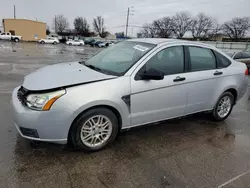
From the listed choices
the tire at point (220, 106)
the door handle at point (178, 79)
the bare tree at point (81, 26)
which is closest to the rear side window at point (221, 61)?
the tire at point (220, 106)

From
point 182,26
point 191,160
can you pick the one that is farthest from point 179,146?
point 182,26

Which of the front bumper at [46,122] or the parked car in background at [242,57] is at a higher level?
the parked car in background at [242,57]

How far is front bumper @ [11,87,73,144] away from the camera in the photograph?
2532 mm

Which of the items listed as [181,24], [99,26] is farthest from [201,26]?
[99,26]

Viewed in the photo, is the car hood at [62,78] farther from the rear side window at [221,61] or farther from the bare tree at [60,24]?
the bare tree at [60,24]

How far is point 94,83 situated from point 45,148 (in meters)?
1.25

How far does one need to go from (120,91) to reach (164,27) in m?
78.7

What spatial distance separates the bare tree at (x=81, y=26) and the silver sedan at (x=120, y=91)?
262 ft

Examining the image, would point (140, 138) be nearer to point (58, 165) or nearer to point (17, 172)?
point (58, 165)

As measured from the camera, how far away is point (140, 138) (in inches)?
139

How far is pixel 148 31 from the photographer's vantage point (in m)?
82.4

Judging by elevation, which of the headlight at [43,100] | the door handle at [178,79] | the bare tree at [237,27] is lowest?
the headlight at [43,100]

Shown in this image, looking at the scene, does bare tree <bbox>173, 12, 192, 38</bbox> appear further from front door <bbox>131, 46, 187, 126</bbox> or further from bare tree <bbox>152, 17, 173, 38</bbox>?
front door <bbox>131, 46, 187, 126</bbox>

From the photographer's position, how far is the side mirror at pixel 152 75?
296cm
